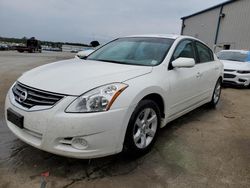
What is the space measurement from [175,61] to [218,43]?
18.8 m

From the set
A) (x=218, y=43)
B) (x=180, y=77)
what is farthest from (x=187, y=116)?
(x=218, y=43)

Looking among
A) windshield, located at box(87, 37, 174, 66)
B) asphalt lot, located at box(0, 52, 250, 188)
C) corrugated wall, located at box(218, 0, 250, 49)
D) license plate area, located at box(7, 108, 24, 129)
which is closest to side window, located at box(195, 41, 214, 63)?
windshield, located at box(87, 37, 174, 66)

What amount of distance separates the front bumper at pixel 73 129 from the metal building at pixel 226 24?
54.2 feet

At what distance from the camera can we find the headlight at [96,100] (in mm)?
2004

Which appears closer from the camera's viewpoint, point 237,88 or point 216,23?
point 237,88

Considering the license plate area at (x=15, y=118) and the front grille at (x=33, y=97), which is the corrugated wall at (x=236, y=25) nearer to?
the front grille at (x=33, y=97)

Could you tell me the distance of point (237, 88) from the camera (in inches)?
309

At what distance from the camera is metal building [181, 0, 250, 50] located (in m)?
16.2

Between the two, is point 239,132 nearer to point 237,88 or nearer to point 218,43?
point 237,88

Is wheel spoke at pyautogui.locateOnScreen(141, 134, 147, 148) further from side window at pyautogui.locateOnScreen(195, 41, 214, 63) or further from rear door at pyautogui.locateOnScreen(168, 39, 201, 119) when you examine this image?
side window at pyautogui.locateOnScreen(195, 41, 214, 63)

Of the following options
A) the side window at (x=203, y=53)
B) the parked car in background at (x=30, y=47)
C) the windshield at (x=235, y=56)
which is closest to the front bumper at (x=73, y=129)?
the side window at (x=203, y=53)

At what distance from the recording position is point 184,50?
347 cm

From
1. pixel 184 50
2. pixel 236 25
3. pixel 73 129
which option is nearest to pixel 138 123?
pixel 73 129

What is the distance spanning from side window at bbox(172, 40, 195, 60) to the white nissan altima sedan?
5 cm
